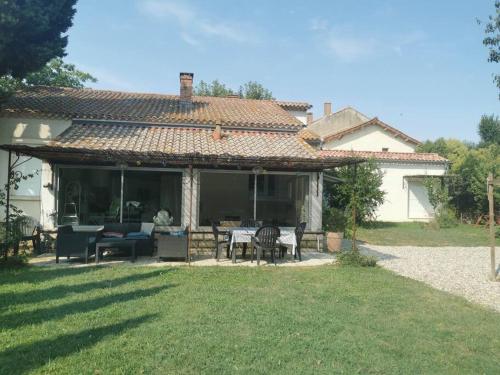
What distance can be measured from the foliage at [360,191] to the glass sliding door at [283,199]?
4.34 m

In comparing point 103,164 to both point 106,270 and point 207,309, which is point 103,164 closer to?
point 106,270

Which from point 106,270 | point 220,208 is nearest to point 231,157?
point 106,270

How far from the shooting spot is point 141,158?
10836 millimetres

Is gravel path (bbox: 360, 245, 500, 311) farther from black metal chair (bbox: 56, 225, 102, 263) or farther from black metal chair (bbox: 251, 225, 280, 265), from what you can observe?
black metal chair (bbox: 56, 225, 102, 263)

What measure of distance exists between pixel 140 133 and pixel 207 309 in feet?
31.3

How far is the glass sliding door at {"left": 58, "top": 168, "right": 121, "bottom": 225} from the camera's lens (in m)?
13.2

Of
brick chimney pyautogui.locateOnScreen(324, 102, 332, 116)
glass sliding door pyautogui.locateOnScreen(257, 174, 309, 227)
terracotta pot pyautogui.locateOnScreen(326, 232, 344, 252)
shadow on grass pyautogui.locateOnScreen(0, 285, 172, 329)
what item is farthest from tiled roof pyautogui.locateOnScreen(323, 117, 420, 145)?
shadow on grass pyautogui.locateOnScreen(0, 285, 172, 329)

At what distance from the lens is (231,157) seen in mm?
11078

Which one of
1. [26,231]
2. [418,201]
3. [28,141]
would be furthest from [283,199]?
[418,201]

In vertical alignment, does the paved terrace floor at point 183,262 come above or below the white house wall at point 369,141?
below

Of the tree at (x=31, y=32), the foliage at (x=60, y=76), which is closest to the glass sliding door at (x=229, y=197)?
the tree at (x=31, y=32)

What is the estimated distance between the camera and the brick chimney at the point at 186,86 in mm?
18328

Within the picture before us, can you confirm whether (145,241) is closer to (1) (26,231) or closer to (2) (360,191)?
(1) (26,231)

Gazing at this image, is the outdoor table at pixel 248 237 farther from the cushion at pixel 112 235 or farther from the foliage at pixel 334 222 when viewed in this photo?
the foliage at pixel 334 222
